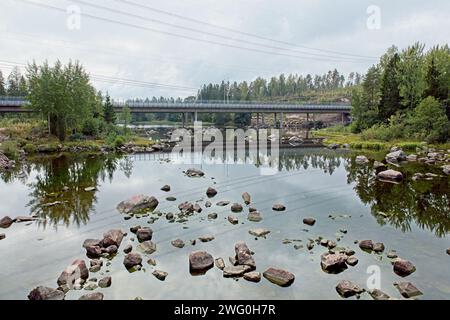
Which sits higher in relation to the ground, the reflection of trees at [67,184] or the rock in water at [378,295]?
the reflection of trees at [67,184]

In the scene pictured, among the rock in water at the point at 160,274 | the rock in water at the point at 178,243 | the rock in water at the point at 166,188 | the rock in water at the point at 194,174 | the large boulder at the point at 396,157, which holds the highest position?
the large boulder at the point at 396,157

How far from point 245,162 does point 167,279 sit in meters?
33.0

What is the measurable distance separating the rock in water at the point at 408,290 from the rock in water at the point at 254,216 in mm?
8810

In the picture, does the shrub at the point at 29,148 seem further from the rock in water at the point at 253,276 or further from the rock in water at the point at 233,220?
the rock in water at the point at 253,276

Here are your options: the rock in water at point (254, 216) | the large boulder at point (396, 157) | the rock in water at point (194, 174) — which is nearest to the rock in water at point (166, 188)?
the rock in water at point (194, 174)

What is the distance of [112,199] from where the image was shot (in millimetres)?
24359

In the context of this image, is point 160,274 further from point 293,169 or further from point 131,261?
point 293,169

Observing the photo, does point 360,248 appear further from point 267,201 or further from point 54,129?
point 54,129

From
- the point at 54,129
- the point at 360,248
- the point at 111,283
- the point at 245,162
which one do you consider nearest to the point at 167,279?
the point at 111,283

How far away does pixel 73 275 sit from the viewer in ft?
39.6

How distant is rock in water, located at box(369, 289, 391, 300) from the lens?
10.8m

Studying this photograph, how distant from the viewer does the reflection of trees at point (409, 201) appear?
62.1 feet

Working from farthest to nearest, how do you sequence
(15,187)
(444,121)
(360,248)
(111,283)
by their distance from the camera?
1. (444,121)
2. (15,187)
3. (360,248)
4. (111,283)

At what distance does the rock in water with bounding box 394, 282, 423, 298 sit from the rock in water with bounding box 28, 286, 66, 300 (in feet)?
38.3
